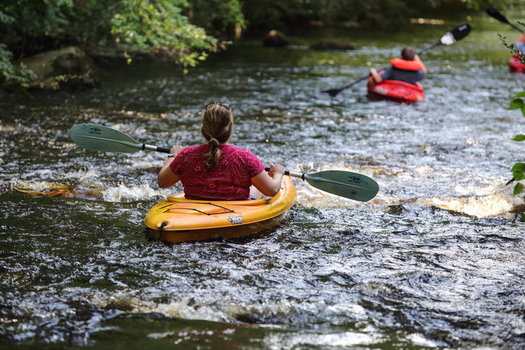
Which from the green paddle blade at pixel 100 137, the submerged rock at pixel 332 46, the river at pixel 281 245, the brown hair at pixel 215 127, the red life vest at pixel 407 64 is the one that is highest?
the brown hair at pixel 215 127

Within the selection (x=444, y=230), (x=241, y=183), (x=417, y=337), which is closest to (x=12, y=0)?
(x=241, y=183)

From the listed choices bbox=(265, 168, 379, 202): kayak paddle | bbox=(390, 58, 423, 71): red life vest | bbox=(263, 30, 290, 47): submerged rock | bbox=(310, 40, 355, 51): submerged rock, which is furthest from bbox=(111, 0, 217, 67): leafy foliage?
bbox=(263, 30, 290, 47): submerged rock

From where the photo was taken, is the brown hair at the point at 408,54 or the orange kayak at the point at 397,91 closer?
the orange kayak at the point at 397,91

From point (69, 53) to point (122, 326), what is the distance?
8361 mm

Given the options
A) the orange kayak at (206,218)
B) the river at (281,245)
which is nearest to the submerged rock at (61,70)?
the river at (281,245)

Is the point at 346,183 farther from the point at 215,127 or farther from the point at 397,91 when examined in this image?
the point at 397,91

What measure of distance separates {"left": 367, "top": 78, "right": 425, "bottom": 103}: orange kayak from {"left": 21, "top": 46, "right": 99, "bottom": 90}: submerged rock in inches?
173

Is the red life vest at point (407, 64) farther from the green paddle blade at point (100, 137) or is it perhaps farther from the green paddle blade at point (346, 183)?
the green paddle blade at point (100, 137)

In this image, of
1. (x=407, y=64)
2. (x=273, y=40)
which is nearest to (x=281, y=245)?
(x=407, y=64)

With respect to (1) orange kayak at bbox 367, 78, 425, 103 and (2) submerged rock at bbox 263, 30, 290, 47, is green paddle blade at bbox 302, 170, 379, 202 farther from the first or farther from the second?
(2) submerged rock at bbox 263, 30, 290, 47

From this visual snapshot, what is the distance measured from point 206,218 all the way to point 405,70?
7.14 metres

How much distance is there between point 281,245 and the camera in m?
4.39

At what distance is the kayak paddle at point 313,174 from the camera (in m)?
5.03

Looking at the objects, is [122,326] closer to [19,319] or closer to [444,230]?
[19,319]
